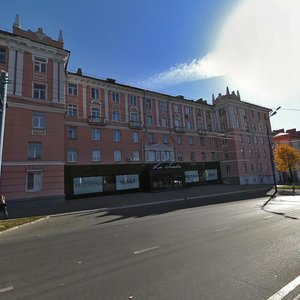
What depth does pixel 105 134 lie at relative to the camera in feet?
109

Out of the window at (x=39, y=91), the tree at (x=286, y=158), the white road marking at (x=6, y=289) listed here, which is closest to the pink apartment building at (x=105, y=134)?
the window at (x=39, y=91)

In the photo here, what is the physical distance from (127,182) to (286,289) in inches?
1184

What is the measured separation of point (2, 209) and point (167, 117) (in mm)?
29708

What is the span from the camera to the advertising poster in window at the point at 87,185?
2928 centimetres

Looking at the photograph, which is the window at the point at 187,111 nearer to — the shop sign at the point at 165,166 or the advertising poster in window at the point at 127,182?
the shop sign at the point at 165,166

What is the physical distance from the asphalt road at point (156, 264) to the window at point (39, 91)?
61.6ft

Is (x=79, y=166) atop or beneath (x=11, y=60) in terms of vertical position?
beneath

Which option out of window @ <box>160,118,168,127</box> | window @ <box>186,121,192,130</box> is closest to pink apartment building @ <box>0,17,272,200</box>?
window @ <box>160,118,168,127</box>

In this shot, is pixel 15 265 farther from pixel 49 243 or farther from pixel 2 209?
pixel 2 209

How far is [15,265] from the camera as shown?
6070 millimetres

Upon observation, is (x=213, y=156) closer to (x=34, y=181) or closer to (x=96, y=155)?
(x=96, y=155)

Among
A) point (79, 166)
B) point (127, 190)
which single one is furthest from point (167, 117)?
point (79, 166)

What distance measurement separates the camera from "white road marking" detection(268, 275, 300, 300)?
12.9 feet

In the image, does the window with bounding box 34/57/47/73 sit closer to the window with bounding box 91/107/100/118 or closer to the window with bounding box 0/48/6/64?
the window with bounding box 0/48/6/64
